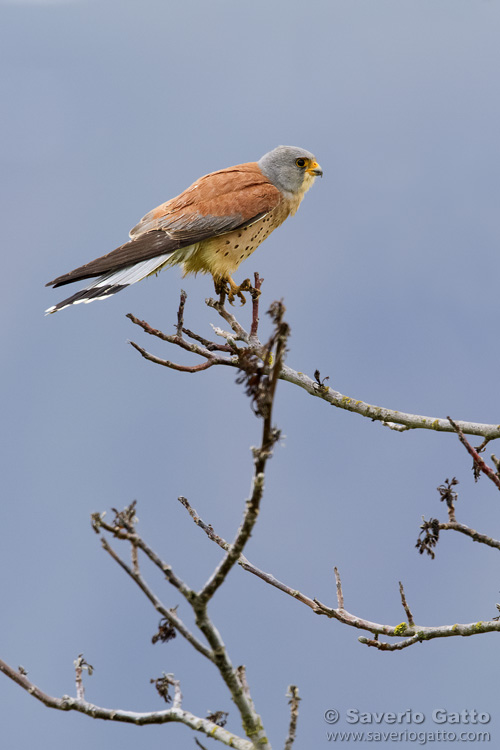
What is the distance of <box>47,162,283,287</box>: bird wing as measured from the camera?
392cm

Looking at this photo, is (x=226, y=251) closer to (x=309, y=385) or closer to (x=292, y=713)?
(x=309, y=385)

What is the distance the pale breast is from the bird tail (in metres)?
0.46

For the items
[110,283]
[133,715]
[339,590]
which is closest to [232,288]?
[110,283]

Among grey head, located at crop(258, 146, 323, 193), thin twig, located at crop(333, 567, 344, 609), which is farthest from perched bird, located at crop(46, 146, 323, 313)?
thin twig, located at crop(333, 567, 344, 609)

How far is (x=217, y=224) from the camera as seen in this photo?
4.27 m

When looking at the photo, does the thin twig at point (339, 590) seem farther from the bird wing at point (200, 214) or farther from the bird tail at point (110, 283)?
the bird wing at point (200, 214)

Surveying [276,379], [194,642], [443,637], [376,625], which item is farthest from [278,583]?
[276,379]

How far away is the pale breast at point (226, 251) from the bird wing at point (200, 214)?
7 cm

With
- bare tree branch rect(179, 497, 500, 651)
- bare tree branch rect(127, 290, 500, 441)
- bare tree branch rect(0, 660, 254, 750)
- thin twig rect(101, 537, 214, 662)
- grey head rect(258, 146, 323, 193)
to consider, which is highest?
grey head rect(258, 146, 323, 193)

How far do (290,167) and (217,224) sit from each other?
0.86m

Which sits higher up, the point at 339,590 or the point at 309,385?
the point at 309,385

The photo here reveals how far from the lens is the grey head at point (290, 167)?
4.79 metres

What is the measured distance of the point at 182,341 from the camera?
3.46 meters

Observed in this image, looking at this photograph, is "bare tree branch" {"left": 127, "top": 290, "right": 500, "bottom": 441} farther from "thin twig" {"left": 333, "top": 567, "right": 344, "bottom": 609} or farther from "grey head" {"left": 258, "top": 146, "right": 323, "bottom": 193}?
"grey head" {"left": 258, "top": 146, "right": 323, "bottom": 193}
